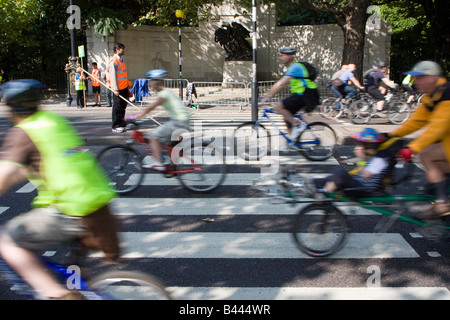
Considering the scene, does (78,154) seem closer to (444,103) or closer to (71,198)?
(71,198)

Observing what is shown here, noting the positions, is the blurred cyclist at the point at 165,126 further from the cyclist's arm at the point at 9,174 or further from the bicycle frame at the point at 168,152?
the cyclist's arm at the point at 9,174

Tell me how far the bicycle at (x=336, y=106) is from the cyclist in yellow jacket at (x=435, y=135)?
32.5ft

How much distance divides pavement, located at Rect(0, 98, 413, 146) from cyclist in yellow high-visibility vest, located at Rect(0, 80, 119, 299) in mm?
8022

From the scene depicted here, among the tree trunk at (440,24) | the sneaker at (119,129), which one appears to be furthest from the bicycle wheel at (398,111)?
the tree trunk at (440,24)

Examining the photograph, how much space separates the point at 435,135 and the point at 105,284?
3.16 meters

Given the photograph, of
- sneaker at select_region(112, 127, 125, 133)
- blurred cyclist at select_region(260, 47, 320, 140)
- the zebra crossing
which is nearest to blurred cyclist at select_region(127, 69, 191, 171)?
the zebra crossing

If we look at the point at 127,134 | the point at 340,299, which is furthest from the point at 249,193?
the point at 127,134

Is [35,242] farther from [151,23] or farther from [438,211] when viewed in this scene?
[151,23]

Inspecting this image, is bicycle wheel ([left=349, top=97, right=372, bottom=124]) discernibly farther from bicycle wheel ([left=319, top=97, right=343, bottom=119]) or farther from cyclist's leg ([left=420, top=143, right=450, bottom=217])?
cyclist's leg ([left=420, top=143, right=450, bottom=217])

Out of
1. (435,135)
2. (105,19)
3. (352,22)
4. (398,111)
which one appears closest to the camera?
(435,135)

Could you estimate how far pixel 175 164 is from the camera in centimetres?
676

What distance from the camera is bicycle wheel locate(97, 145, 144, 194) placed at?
678cm

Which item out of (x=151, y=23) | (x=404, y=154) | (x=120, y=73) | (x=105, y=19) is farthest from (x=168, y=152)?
(x=151, y=23)
